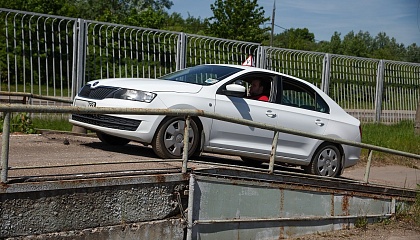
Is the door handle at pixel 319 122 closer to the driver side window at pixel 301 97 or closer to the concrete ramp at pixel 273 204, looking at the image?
the driver side window at pixel 301 97

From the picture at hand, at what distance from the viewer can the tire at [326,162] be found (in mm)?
8961

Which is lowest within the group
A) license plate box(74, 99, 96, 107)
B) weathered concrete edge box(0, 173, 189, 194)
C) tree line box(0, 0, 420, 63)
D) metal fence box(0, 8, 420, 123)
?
weathered concrete edge box(0, 173, 189, 194)

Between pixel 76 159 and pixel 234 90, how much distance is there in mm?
2269

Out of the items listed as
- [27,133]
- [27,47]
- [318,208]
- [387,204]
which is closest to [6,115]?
[318,208]

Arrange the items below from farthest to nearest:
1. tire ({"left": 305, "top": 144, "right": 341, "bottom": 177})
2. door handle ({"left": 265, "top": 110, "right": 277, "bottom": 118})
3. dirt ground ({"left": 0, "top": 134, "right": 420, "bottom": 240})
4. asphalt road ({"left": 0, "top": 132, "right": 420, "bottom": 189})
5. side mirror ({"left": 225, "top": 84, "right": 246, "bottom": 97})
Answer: tire ({"left": 305, "top": 144, "right": 341, "bottom": 177})
door handle ({"left": 265, "top": 110, "right": 277, "bottom": 118})
side mirror ({"left": 225, "top": 84, "right": 246, "bottom": 97})
dirt ground ({"left": 0, "top": 134, "right": 420, "bottom": 240})
asphalt road ({"left": 0, "top": 132, "right": 420, "bottom": 189})

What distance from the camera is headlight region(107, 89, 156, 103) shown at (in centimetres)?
726

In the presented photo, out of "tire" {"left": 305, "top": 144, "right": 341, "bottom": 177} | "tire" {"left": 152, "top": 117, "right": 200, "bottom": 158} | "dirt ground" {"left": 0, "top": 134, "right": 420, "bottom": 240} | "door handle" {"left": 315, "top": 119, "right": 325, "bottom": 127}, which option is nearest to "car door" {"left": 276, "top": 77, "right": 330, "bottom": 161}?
"door handle" {"left": 315, "top": 119, "right": 325, "bottom": 127}

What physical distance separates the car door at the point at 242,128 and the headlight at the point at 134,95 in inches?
36.0

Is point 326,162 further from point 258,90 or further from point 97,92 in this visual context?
point 97,92

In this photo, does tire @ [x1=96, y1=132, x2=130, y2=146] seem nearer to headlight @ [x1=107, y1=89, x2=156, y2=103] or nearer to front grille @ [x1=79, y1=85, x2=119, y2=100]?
front grille @ [x1=79, y1=85, x2=119, y2=100]

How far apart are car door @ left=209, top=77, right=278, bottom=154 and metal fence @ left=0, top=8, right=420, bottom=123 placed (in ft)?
17.2

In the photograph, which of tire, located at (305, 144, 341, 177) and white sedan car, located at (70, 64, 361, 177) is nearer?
white sedan car, located at (70, 64, 361, 177)

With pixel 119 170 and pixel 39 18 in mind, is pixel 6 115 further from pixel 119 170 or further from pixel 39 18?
pixel 39 18

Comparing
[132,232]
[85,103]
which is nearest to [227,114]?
[85,103]
